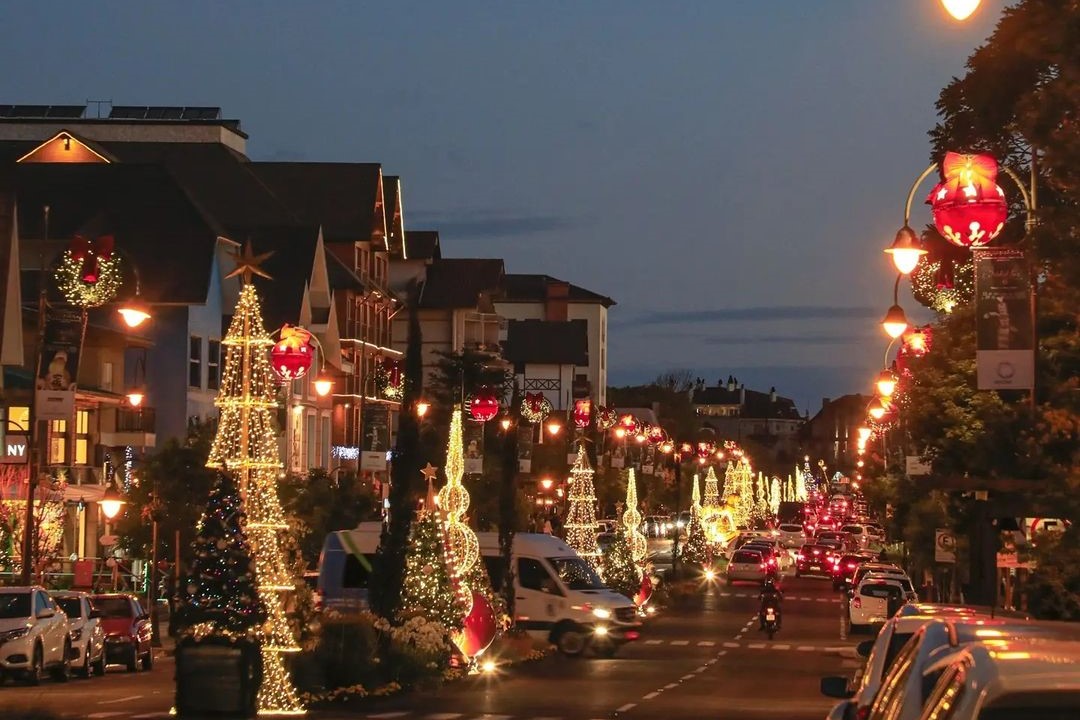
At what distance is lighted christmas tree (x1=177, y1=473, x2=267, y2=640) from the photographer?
22812 millimetres

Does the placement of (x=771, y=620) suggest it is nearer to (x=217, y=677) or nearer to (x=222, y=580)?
(x=222, y=580)

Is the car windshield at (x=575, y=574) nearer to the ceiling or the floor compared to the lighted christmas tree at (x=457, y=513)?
nearer to the floor

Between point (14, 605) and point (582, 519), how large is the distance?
22.1 meters

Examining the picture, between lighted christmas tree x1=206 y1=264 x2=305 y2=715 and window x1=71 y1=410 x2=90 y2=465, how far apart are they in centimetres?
3196

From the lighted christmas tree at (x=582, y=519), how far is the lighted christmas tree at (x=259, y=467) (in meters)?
25.1

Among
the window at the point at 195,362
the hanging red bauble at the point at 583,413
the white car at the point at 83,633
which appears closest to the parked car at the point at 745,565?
the hanging red bauble at the point at 583,413

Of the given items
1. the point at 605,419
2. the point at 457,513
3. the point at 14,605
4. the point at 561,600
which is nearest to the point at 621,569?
the point at 561,600

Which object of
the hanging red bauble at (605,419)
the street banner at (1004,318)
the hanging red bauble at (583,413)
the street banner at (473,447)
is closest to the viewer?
the street banner at (1004,318)

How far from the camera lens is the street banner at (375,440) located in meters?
65.8

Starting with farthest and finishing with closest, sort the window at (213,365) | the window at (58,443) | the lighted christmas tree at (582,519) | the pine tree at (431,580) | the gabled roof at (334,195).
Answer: the gabled roof at (334,195) → the window at (213,365) → the window at (58,443) → the lighted christmas tree at (582,519) → the pine tree at (431,580)

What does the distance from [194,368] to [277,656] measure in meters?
40.0

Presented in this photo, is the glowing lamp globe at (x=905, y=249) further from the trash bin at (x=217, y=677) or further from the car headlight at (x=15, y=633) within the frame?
the car headlight at (x=15, y=633)

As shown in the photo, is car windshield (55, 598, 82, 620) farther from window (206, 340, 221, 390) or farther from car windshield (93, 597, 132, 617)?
window (206, 340, 221, 390)

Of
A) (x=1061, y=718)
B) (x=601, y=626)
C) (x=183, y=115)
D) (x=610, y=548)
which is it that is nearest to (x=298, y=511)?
(x=610, y=548)
